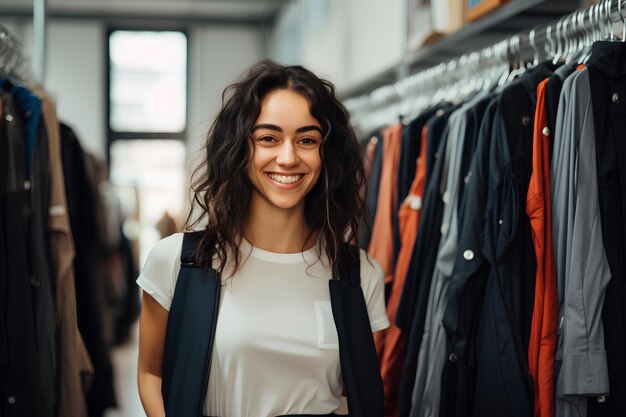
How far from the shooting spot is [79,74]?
8383 millimetres

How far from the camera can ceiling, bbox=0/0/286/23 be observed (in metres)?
7.80

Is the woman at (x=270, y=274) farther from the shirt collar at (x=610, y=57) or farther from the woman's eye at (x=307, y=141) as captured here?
the shirt collar at (x=610, y=57)

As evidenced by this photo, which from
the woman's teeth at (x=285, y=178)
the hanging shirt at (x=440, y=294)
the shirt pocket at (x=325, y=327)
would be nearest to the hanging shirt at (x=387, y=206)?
the hanging shirt at (x=440, y=294)

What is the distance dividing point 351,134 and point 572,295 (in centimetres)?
67

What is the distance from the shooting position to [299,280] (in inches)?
70.3

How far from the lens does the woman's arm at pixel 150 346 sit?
1.76 meters

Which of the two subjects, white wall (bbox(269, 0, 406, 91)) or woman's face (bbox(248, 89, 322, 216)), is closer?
woman's face (bbox(248, 89, 322, 216))

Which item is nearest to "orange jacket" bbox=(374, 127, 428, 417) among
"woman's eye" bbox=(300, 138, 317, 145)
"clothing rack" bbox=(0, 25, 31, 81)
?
"woman's eye" bbox=(300, 138, 317, 145)

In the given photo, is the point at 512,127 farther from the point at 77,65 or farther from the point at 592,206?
the point at 77,65

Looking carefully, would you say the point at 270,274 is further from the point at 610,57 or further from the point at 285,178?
the point at 610,57

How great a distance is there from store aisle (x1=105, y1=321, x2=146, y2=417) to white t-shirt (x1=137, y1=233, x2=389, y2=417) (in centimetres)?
235

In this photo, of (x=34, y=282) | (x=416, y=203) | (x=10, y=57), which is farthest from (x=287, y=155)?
(x=10, y=57)

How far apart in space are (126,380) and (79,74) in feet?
13.9

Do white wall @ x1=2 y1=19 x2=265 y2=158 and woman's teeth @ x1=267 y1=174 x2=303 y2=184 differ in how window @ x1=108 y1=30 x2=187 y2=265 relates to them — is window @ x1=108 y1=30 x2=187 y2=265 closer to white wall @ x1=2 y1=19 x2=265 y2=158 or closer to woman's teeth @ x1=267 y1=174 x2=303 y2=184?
white wall @ x1=2 y1=19 x2=265 y2=158
